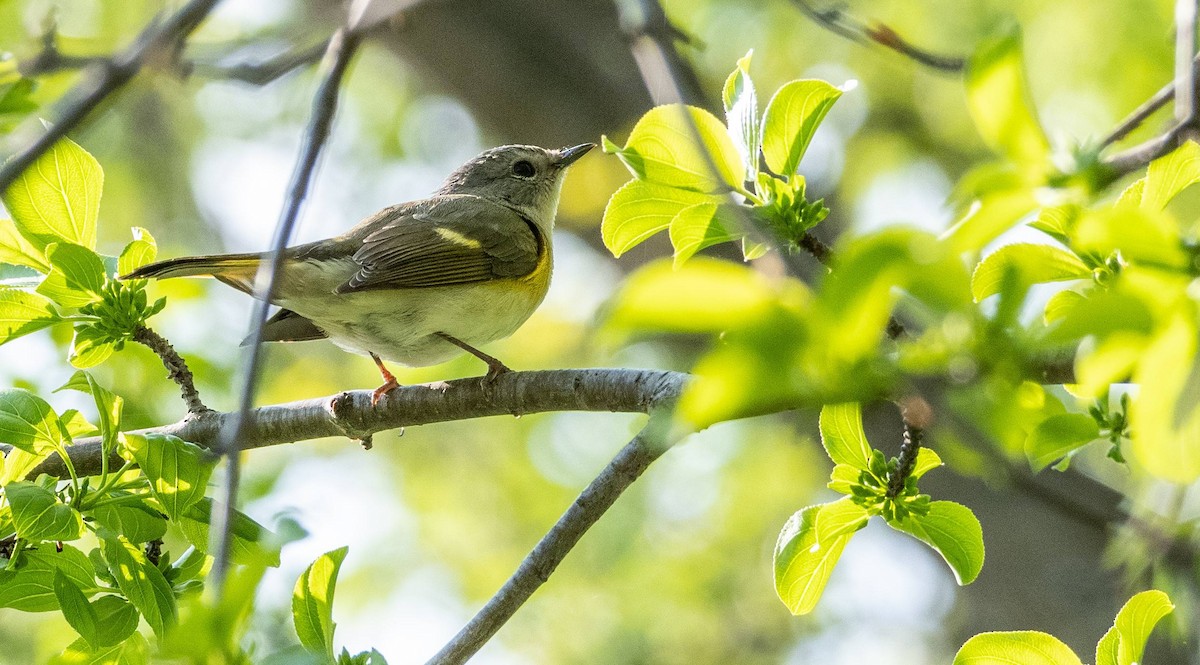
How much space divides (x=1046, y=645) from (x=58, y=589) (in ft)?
6.93

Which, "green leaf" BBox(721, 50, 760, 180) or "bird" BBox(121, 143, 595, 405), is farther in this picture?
"bird" BBox(121, 143, 595, 405)

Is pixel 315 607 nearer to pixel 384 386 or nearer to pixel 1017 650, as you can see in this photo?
pixel 1017 650

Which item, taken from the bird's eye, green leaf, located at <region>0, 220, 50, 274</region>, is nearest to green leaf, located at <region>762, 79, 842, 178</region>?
green leaf, located at <region>0, 220, 50, 274</region>

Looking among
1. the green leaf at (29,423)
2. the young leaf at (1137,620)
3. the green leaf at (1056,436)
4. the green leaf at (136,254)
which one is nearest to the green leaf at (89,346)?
the green leaf at (136,254)

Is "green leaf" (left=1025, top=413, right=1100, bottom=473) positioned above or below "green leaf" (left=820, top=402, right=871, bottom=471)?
above

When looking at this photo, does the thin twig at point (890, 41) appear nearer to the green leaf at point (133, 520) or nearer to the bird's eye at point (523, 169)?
the green leaf at point (133, 520)

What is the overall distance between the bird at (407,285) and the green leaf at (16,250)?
0.80 metres

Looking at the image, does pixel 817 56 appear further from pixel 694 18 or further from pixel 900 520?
pixel 900 520

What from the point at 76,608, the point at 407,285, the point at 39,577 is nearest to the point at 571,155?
the point at 407,285

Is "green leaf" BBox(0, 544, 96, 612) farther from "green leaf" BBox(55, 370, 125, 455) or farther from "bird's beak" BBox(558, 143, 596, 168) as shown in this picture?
"bird's beak" BBox(558, 143, 596, 168)

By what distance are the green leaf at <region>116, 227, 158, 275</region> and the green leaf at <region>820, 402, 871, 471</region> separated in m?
1.99

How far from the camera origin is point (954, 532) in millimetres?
2480

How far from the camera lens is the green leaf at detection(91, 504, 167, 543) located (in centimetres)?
250

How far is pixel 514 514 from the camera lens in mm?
8734
